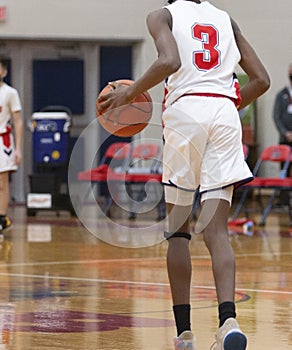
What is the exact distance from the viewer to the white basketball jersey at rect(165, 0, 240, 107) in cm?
504

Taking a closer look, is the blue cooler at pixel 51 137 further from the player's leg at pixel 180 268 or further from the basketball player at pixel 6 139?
the player's leg at pixel 180 268

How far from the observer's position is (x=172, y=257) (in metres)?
5.21

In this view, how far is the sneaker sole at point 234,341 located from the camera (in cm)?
469

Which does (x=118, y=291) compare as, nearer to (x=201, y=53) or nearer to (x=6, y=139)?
(x=201, y=53)

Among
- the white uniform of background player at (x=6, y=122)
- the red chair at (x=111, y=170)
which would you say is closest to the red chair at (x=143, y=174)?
the red chair at (x=111, y=170)

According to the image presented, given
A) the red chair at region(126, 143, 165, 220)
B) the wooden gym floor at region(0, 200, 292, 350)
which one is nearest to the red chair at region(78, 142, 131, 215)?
the red chair at region(126, 143, 165, 220)

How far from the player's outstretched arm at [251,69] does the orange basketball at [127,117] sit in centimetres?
48

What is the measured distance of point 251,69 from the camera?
5.30 m

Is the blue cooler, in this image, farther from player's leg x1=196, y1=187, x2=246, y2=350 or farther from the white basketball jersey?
player's leg x1=196, y1=187, x2=246, y2=350

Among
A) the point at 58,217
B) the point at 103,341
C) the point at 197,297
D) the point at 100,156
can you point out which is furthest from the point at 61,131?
the point at 103,341

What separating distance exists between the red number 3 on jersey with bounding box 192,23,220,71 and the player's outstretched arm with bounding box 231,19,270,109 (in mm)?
207

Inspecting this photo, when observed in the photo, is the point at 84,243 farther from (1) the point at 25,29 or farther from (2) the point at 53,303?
(1) the point at 25,29

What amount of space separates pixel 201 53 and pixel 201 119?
31 centimetres

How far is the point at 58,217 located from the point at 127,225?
2338 millimetres
